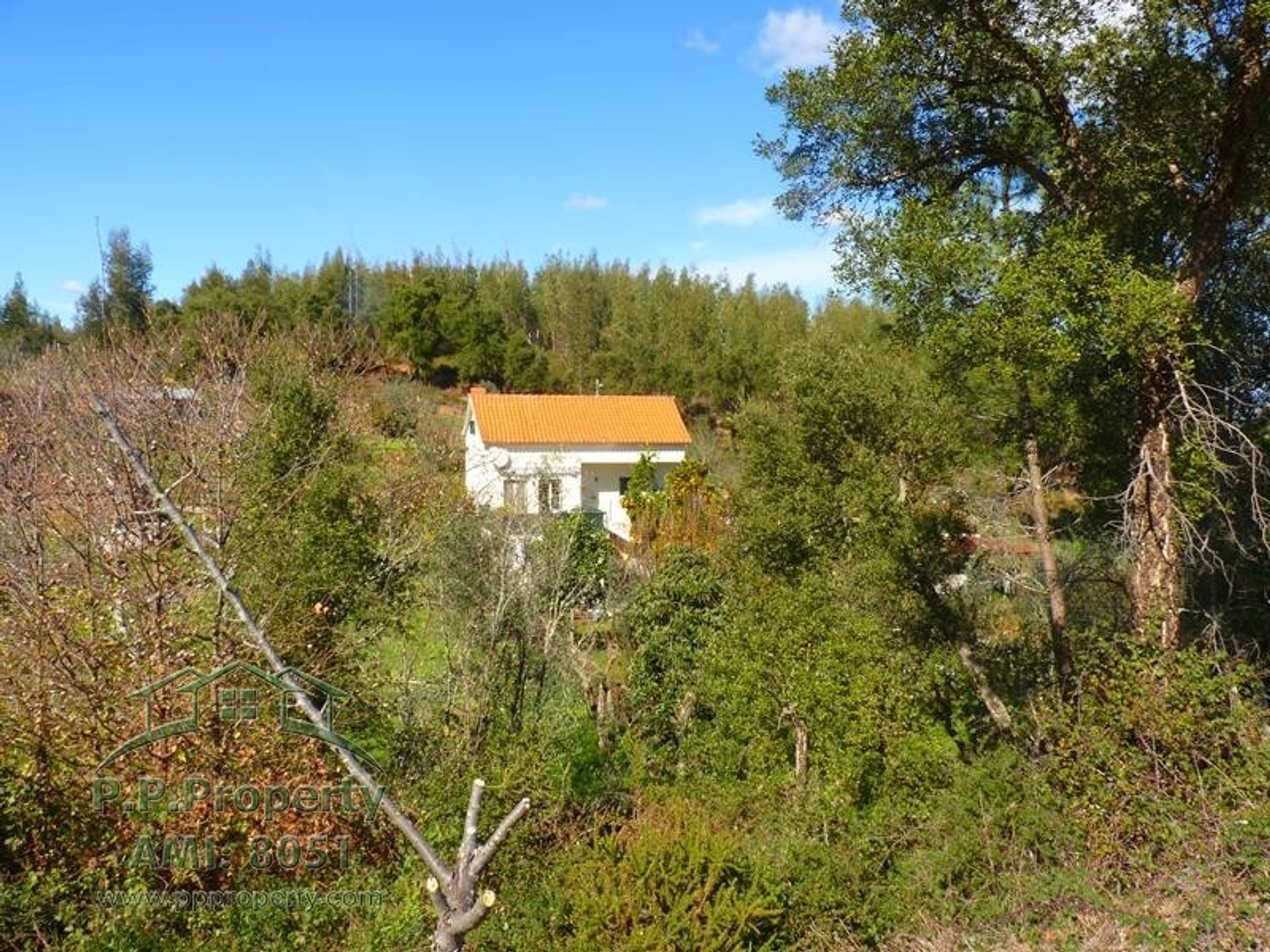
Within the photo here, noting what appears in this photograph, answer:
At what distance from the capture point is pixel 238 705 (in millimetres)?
5777

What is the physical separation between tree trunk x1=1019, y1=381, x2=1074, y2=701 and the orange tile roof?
17.7 meters

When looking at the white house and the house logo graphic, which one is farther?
the white house

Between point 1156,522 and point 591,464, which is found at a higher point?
point 591,464

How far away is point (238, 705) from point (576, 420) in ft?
68.6

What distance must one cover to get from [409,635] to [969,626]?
21.1 ft

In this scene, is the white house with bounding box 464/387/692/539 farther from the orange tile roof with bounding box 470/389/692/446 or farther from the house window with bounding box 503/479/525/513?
the house window with bounding box 503/479/525/513

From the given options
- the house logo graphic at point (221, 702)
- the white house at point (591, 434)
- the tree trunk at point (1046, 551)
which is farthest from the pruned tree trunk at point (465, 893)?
the white house at point (591, 434)

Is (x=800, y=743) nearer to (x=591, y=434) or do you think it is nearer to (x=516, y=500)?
(x=516, y=500)

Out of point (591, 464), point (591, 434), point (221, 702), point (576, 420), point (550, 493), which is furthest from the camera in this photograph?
point (576, 420)

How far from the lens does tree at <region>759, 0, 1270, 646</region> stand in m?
6.37

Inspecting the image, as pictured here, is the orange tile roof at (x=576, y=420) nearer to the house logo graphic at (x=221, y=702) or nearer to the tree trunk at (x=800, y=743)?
the tree trunk at (x=800, y=743)

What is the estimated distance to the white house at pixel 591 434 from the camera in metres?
24.8

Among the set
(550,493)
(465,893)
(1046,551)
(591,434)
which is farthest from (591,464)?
(465,893)

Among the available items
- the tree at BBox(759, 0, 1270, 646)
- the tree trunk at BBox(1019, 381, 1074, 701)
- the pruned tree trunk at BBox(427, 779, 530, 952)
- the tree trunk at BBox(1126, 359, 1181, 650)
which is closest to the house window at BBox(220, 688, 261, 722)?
the pruned tree trunk at BBox(427, 779, 530, 952)
